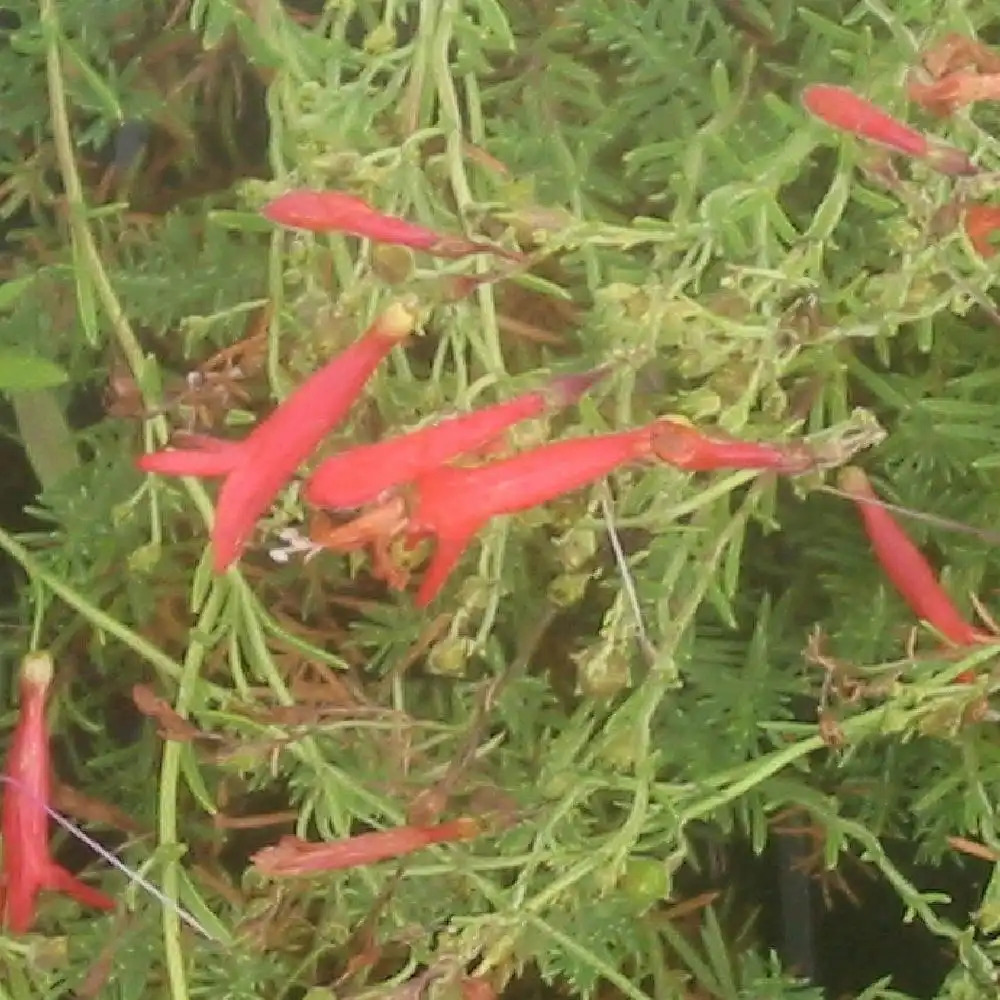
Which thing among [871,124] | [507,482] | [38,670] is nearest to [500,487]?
[507,482]

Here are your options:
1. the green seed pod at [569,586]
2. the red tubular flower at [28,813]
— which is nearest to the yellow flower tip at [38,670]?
the red tubular flower at [28,813]

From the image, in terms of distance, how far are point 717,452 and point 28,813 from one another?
1.12 feet

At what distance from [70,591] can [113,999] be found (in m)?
0.21

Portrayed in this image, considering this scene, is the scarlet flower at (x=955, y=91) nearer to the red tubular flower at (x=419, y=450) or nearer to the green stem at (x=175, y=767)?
the red tubular flower at (x=419, y=450)

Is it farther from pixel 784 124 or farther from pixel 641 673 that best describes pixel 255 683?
pixel 784 124

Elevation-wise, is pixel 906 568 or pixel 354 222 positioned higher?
pixel 354 222

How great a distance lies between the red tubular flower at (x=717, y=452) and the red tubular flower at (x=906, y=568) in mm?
106

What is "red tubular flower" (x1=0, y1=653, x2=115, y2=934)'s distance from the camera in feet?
2.17

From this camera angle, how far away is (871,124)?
488 millimetres

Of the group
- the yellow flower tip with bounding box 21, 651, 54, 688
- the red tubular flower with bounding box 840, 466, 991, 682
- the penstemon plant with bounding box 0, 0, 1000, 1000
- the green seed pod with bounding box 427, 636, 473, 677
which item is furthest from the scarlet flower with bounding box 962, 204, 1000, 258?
the yellow flower tip with bounding box 21, 651, 54, 688

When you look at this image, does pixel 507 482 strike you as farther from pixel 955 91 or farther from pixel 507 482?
pixel 955 91

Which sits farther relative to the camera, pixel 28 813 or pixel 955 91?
pixel 28 813

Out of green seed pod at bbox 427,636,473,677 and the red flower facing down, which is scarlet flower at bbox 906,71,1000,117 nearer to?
the red flower facing down

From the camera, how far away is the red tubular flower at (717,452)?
49 cm
